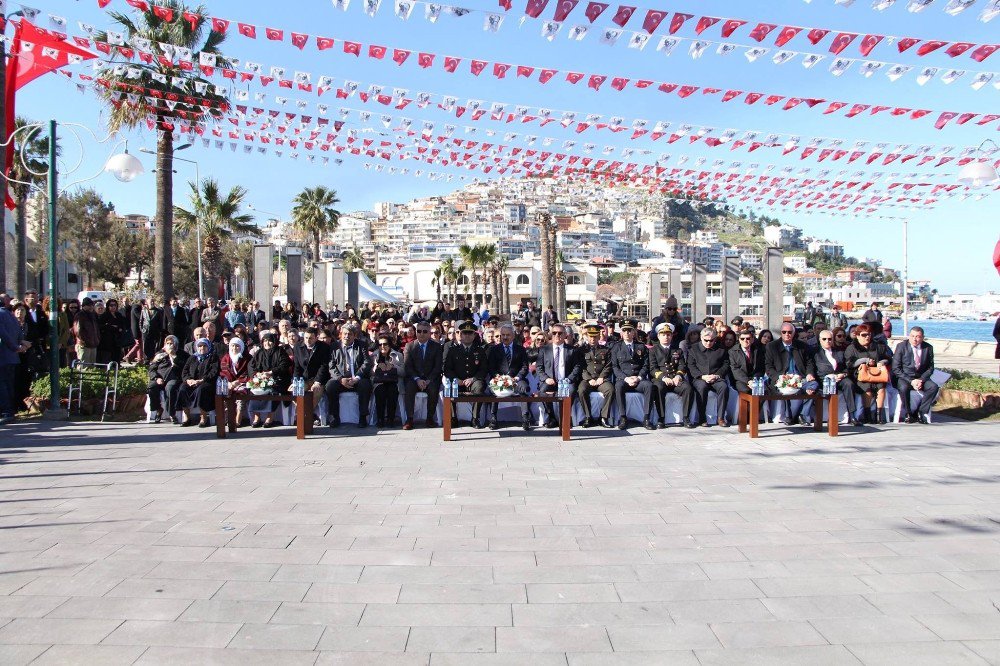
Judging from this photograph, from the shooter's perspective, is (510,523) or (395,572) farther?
(510,523)

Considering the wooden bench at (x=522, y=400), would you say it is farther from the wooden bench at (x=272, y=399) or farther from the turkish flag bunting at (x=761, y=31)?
the turkish flag bunting at (x=761, y=31)

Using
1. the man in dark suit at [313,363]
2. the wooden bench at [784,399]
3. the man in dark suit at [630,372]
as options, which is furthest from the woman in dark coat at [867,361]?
the man in dark suit at [313,363]

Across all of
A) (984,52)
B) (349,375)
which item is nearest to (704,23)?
(984,52)

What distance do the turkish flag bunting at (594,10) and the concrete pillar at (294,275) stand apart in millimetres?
13907

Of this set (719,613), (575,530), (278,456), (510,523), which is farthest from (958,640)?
(278,456)

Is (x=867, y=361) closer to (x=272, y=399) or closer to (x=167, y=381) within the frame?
(x=272, y=399)

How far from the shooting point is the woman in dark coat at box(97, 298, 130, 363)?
15141 millimetres

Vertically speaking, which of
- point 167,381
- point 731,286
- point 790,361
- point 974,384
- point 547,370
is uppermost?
point 731,286

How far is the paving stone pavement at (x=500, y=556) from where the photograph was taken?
3.73m

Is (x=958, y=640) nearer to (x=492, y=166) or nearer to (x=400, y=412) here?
(x=400, y=412)

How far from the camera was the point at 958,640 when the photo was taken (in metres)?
3.73

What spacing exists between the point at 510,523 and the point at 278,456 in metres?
3.82

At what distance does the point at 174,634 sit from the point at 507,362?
7567 mm

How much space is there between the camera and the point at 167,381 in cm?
1090
